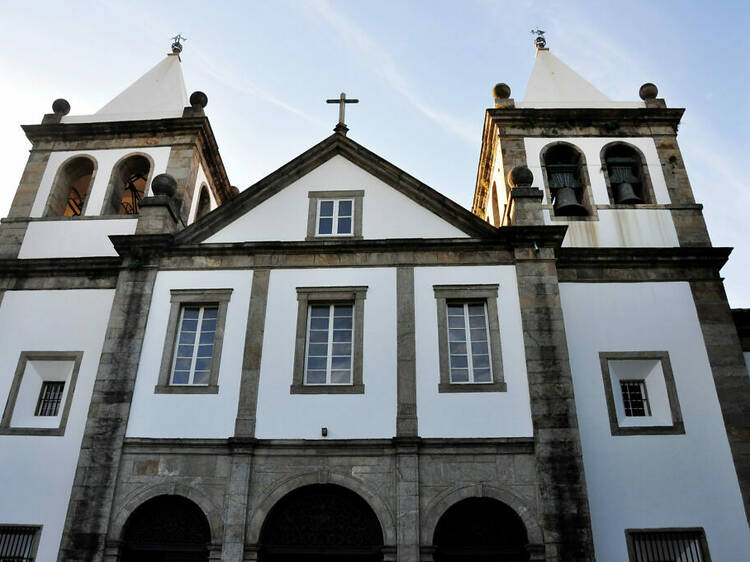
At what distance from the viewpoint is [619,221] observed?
15.7 meters

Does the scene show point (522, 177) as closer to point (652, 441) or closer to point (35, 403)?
point (652, 441)

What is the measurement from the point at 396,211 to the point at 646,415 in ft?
21.8

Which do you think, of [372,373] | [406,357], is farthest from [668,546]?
[372,373]

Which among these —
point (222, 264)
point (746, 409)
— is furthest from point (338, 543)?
point (746, 409)

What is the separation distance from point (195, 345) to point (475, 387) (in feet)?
18.4

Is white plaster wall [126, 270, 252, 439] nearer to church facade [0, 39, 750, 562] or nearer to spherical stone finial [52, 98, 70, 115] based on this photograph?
church facade [0, 39, 750, 562]

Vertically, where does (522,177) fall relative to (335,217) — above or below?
above

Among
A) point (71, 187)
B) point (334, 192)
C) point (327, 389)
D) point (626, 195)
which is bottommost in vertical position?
point (327, 389)

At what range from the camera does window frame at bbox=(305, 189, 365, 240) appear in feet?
48.5

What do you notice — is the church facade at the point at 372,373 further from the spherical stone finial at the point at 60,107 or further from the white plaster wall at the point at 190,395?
the spherical stone finial at the point at 60,107

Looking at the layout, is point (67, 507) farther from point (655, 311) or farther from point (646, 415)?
point (655, 311)

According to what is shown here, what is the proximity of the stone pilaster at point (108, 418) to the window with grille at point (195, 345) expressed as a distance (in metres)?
0.77

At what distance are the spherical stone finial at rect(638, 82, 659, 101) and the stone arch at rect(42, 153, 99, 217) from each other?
1450 cm

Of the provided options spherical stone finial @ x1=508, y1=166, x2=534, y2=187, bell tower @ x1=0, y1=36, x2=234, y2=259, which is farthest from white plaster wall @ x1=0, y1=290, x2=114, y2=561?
spherical stone finial @ x1=508, y1=166, x2=534, y2=187
